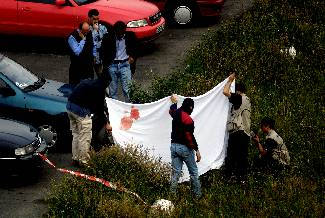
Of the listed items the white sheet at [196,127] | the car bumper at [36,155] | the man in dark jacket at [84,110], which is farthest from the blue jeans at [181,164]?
the car bumper at [36,155]

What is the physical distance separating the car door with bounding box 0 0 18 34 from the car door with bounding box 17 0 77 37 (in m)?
0.13

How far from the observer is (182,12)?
19.2 meters

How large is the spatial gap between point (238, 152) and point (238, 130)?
0.43m

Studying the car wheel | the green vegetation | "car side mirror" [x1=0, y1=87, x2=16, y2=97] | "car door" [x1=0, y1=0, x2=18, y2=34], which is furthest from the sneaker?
"car door" [x1=0, y1=0, x2=18, y2=34]

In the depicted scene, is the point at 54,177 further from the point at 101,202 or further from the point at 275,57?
the point at 275,57

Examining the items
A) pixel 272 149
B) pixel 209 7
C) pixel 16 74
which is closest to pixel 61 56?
pixel 16 74

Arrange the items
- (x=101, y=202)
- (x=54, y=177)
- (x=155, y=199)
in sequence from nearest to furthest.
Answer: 1. (x=101, y=202)
2. (x=155, y=199)
3. (x=54, y=177)

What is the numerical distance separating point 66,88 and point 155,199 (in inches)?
134

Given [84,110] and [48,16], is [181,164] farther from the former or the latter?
[48,16]

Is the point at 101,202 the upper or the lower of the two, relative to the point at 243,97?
lower

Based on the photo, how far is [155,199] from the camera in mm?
10695

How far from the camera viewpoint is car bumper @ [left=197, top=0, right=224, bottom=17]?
61.9ft

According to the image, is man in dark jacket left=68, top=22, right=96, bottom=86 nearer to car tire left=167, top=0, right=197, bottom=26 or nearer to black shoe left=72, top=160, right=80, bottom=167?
black shoe left=72, top=160, right=80, bottom=167

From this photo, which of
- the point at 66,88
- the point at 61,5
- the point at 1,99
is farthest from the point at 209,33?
Answer: the point at 1,99
